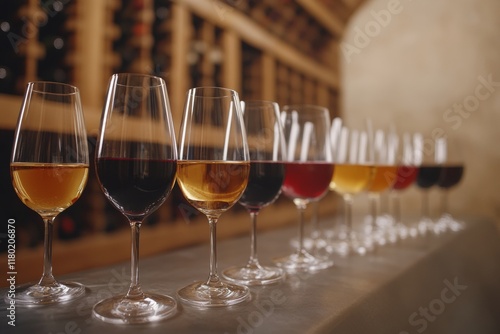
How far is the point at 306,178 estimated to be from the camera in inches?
39.9

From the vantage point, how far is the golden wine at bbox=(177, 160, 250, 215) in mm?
711

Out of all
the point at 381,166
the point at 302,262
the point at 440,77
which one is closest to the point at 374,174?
the point at 381,166

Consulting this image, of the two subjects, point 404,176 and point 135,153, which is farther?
point 404,176

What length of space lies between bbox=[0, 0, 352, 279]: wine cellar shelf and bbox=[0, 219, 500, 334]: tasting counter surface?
961 millimetres

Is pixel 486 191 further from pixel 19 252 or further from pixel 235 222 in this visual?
pixel 19 252

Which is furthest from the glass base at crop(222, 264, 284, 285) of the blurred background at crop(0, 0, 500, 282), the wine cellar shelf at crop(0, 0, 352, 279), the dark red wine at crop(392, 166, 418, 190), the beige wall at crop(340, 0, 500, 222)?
the beige wall at crop(340, 0, 500, 222)

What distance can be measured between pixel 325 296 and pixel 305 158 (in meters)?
0.42

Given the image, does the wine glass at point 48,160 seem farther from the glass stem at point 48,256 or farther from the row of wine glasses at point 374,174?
the row of wine glasses at point 374,174

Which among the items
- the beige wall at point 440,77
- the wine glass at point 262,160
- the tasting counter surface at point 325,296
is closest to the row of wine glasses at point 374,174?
the tasting counter surface at point 325,296

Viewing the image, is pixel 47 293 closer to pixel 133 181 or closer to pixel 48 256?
pixel 48 256

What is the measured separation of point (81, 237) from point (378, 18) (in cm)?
325

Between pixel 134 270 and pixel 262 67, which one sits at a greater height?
pixel 262 67

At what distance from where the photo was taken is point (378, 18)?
153 inches

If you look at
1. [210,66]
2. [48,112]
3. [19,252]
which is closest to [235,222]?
[210,66]
